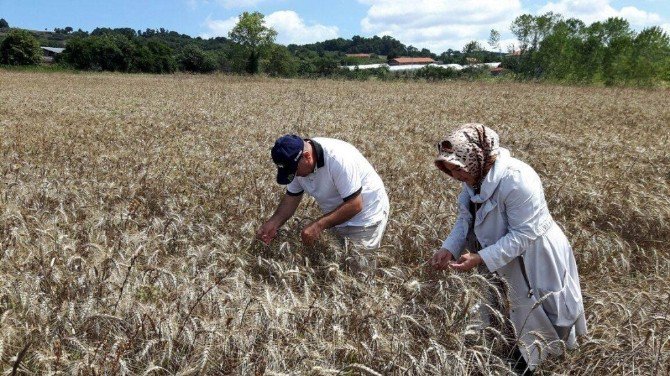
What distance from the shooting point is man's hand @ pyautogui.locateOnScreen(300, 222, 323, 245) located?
4109 millimetres

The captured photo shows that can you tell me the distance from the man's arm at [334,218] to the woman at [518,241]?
103cm

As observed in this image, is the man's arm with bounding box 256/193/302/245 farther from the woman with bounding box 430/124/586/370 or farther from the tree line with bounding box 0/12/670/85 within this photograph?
the tree line with bounding box 0/12/670/85

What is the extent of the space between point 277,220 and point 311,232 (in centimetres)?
51

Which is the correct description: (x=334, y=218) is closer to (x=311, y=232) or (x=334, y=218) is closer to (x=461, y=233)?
(x=311, y=232)

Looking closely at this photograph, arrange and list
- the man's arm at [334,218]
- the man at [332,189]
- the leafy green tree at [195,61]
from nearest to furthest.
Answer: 1. the man at [332,189]
2. the man's arm at [334,218]
3. the leafy green tree at [195,61]

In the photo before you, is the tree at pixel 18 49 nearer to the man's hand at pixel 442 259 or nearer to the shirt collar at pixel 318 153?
the shirt collar at pixel 318 153

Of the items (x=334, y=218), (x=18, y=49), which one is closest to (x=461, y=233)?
(x=334, y=218)

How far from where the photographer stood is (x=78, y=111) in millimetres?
15688

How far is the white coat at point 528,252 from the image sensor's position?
9.67 ft

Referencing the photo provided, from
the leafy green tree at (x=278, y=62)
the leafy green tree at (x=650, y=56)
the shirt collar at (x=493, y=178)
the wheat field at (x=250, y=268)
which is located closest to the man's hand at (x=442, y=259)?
the wheat field at (x=250, y=268)

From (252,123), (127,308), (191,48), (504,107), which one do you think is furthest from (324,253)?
(191,48)

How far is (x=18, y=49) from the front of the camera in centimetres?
6206

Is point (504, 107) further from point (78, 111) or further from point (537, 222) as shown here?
point (537, 222)

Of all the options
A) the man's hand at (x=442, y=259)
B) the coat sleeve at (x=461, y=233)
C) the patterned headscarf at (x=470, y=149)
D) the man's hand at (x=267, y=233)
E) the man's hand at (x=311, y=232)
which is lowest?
the man's hand at (x=267, y=233)
